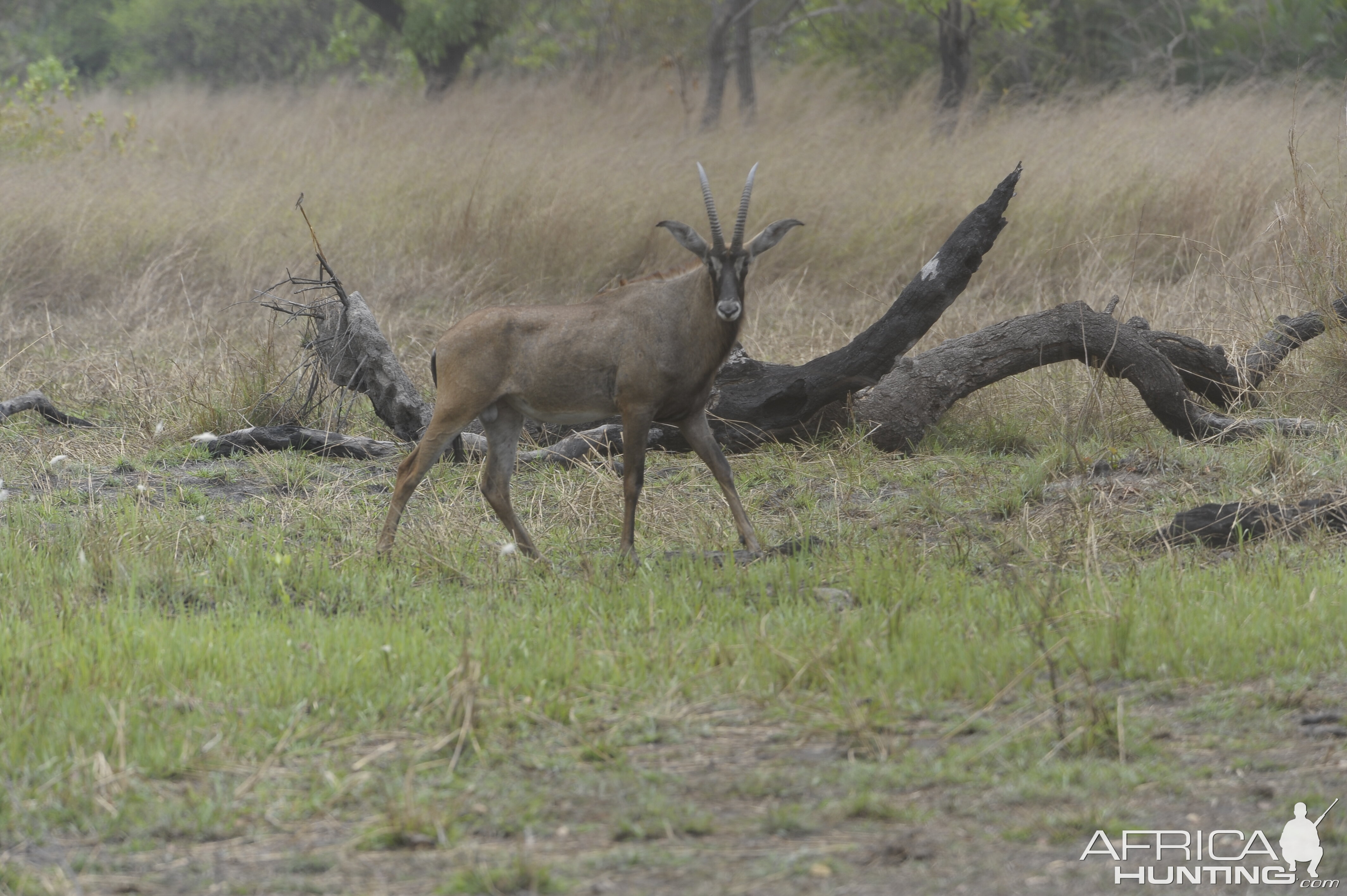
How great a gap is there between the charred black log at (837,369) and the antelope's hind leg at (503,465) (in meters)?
1.68

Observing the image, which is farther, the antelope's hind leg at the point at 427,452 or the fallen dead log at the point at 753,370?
the fallen dead log at the point at 753,370

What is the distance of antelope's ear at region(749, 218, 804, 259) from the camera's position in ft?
19.7

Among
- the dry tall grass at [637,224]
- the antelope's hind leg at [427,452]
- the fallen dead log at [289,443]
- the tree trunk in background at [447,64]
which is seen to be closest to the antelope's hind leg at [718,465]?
the antelope's hind leg at [427,452]

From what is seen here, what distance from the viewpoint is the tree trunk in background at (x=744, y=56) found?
67.1ft

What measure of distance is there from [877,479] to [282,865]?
4.79 m

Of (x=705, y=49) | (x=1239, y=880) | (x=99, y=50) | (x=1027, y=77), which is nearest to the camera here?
(x=1239, y=880)

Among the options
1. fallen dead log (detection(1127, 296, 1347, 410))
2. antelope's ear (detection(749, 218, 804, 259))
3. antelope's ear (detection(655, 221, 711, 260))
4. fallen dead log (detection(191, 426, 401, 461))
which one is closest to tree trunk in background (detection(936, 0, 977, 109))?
fallen dead log (detection(1127, 296, 1347, 410))

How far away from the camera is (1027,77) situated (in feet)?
74.3

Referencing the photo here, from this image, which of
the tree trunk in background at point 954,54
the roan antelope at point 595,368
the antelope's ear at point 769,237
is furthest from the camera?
the tree trunk in background at point 954,54

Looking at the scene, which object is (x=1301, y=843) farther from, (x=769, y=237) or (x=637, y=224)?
(x=637, y=224)

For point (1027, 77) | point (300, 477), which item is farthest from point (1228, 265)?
point (1027, 77)

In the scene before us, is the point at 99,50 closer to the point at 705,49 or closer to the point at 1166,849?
the point at 705,49

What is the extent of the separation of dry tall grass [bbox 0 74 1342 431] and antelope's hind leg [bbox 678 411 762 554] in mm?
3678

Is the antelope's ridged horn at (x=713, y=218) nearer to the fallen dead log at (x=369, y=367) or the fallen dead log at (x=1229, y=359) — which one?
the fallen dead log at (x=369, y=367)
